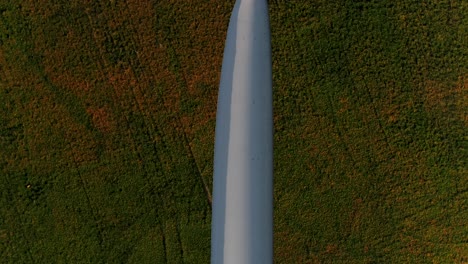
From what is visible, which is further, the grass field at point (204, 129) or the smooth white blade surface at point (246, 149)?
the grass field at point (204, 129)

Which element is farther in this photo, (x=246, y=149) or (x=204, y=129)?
(x=204, y=129)

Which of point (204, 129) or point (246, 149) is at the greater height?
point (246, 149)

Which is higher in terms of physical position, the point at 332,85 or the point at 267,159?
the point at 267,159

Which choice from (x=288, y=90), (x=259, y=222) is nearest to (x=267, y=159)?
(x=259, y=222)

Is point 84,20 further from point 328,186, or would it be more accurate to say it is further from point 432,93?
point 432,93

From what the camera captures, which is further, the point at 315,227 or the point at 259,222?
the point at 315,227
